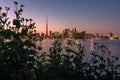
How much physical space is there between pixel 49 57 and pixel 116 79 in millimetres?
1667

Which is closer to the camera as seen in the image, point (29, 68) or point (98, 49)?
point (29, 68)

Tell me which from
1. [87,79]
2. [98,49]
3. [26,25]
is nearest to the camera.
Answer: [26,25]

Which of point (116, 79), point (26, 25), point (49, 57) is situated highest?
point (26, 25)

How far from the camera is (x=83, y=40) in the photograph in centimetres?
901

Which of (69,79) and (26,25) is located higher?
(26,25)

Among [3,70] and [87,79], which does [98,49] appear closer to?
[87,79]

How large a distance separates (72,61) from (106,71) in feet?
2.78

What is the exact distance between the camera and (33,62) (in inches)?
257

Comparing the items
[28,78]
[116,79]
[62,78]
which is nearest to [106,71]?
[116,79]

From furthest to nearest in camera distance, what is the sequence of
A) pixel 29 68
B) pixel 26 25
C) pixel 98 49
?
pixel 98 49
pixel 26 25
pixel 29 68

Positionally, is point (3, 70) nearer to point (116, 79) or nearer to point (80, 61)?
point (80, 61)

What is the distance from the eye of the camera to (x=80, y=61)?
7805mm

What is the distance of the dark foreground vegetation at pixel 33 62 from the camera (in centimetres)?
627

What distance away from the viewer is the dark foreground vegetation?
6.27 m
